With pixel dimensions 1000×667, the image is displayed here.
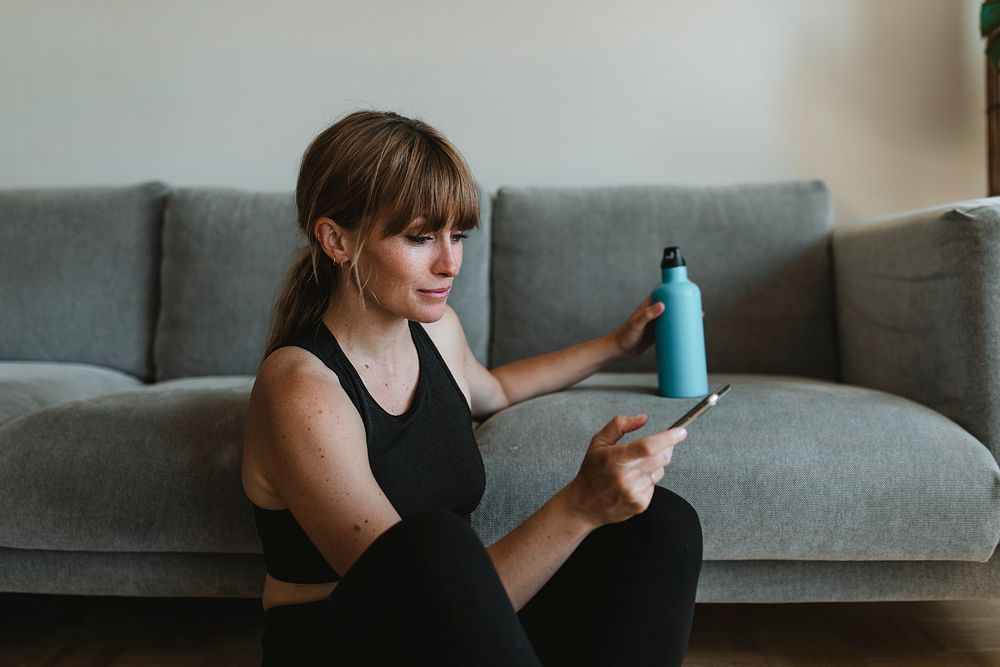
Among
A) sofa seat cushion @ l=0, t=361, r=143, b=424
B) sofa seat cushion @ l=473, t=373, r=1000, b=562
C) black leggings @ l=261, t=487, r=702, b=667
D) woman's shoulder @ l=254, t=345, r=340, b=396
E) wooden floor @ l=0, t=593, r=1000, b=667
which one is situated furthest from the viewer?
sofa seat cushion @ l=0, t=361, r=143, b=424

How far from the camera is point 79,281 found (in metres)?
1.85

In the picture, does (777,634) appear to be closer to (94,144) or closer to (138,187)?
(138,187)

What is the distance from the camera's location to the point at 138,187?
1.92 meters

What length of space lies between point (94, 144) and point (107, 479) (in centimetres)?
126

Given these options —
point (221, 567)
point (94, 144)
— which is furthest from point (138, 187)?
point (221, 567)

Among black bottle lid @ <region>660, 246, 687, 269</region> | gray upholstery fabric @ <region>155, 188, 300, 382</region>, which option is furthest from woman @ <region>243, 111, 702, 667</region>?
gray upholstery fabric @ <region>155, 188, 300, 382</region>

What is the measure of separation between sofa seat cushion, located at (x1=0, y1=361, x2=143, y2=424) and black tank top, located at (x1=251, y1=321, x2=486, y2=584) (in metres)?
0.71

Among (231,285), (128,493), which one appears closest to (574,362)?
(128,493)

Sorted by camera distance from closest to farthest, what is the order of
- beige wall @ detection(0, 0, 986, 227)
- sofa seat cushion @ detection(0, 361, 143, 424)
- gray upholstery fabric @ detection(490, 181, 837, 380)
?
1. sofa seat cushion @ detection(0, 361, 143, 424)
2. gray upholstery fabric @ detection(490, 181, 837, 380)
3. beige wall @ detection(0, 0, 986, 227)

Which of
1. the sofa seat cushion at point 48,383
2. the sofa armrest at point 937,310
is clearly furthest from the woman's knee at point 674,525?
the sofa seat cushion at point 48,383

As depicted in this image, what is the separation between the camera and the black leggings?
0.70 meters

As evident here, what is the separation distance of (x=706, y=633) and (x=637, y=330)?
0.53 m

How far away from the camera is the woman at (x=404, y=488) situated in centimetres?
72

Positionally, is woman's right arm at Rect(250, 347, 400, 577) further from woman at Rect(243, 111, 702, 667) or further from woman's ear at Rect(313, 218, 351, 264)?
woman's ear at Rect(313, 218, 351, 264)
